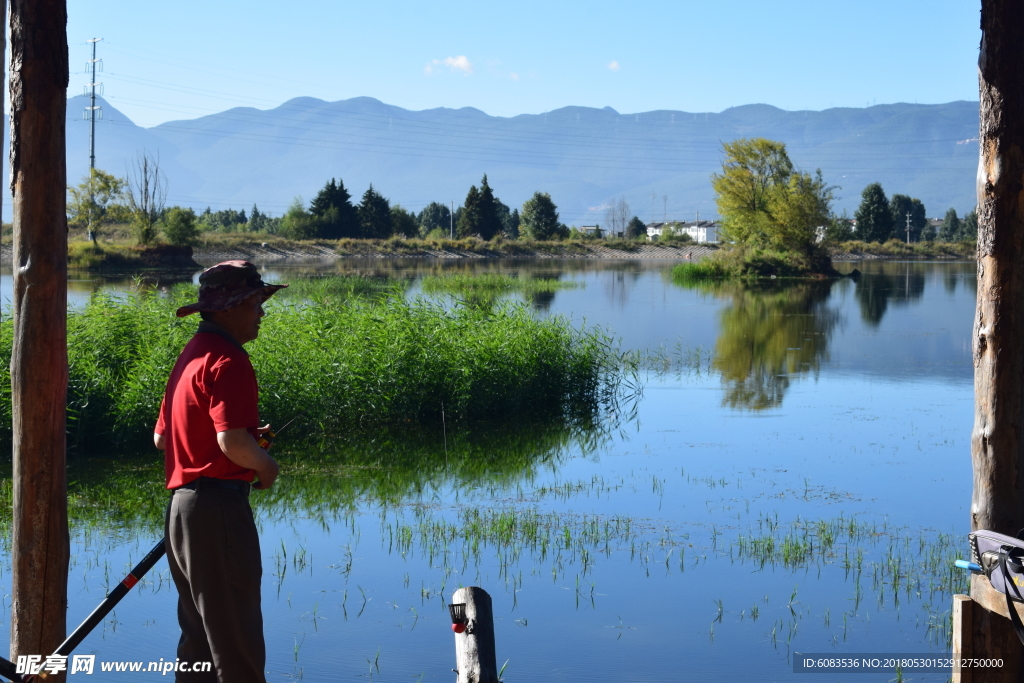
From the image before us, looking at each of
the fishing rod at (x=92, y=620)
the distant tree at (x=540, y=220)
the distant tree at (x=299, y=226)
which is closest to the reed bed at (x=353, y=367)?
the fishing rod at (x=92, y=620)

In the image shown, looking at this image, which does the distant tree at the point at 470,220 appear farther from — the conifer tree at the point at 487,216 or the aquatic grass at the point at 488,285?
the aquatic grass at the point at 488,285

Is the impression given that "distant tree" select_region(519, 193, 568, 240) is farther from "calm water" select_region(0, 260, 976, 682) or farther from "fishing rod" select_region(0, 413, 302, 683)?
"fishing rod" select_region(0, 413, 302, 683)

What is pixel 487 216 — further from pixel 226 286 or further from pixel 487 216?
pixel 226 286

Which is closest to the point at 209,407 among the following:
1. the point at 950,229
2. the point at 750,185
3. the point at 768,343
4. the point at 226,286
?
the point at 226,286

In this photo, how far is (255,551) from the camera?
12.0 feet

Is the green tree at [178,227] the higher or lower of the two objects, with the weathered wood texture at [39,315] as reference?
higher

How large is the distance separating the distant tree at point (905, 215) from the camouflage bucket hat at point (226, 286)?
110090 mm

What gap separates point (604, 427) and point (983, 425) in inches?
365

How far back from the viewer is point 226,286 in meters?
3.76

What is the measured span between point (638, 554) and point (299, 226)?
61453mm

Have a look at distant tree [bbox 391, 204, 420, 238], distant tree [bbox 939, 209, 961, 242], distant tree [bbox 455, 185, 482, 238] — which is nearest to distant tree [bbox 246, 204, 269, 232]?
distant tree [bbox 391, 204, 420, 238]

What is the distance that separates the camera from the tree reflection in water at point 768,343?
1699 centimetres

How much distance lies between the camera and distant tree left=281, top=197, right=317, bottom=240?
66.4 m

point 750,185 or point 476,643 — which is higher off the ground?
point 750,185
